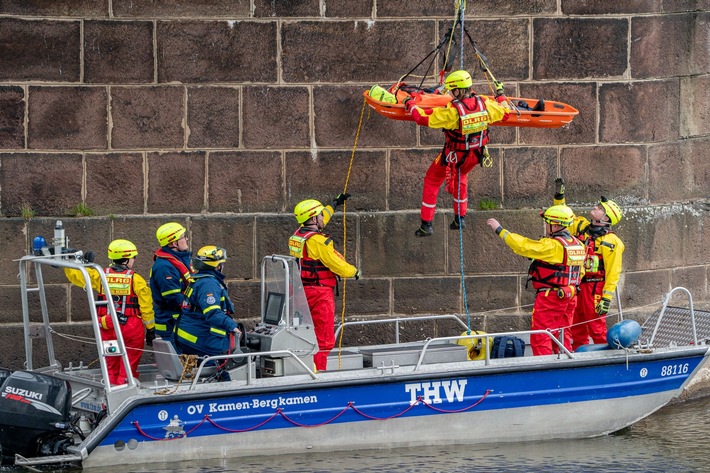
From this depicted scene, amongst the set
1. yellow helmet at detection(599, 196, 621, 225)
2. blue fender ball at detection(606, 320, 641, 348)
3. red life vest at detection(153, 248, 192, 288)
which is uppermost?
yellow helmet at detection(599, 196, 621, 225)

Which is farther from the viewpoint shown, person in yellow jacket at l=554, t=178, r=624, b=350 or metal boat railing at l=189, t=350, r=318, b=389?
person in yellow jacket at l=554, t=178, r=624, b=350

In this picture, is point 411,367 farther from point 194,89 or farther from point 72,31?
point 72,31

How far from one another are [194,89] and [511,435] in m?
4.44

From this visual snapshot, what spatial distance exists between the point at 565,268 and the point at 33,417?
4.76 metres

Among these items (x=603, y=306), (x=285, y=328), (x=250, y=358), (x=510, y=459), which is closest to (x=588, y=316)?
(x=603, y=306)

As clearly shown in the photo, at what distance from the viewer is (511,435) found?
1118cm

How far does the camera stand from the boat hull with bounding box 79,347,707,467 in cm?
1030

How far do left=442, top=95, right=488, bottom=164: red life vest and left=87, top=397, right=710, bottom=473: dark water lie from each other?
259 centimetres

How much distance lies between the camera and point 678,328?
1191cm

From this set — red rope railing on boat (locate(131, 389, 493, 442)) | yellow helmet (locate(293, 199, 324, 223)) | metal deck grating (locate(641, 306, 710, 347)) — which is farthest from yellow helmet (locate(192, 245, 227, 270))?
metal deck grating (locate(641, 306, 710, 347))

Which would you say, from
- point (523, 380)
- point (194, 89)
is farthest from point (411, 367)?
point (194, 89)

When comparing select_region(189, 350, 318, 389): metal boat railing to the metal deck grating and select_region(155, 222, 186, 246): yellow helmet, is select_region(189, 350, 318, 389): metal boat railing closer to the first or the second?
select_region(155, 222, 186, 246): yellow helmet

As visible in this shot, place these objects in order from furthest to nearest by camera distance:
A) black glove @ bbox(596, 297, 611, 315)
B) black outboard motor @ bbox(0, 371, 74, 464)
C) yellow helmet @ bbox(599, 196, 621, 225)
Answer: yellow helmet @ bbox(599, 196, 621, 225) < black glove @ bbox(596, 297, 611, 315) < black outboard motor @ bbox(0, 371, 74, 464)

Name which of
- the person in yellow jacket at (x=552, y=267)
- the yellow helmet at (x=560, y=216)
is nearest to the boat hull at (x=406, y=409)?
the person in yellow jacket at (x=552, y=267)
